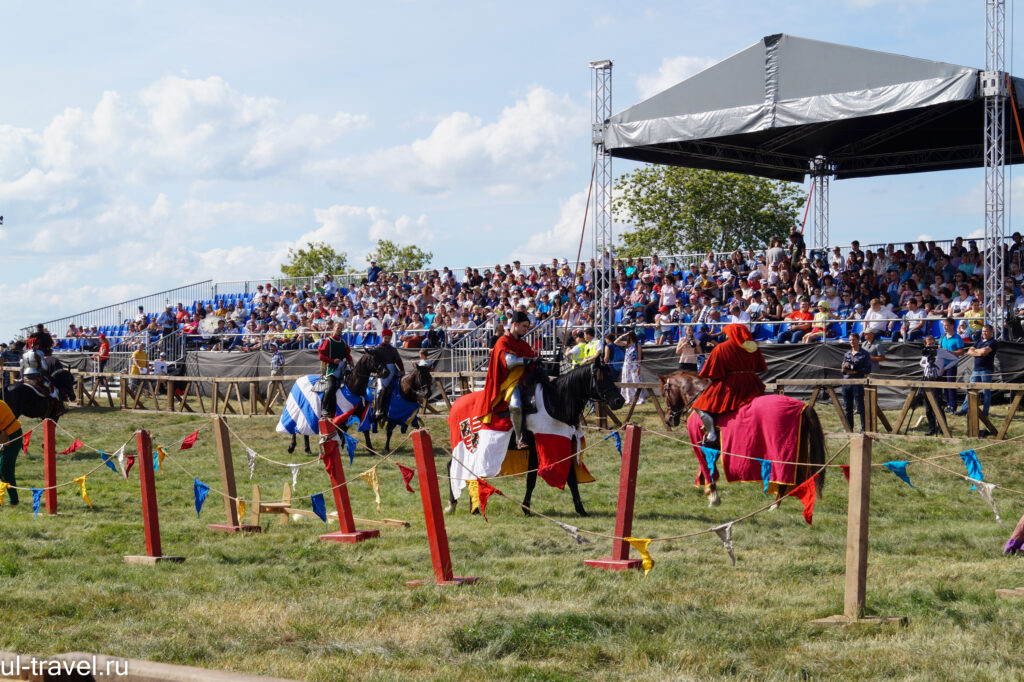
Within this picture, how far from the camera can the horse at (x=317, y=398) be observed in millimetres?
16906

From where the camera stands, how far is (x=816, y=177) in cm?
2525

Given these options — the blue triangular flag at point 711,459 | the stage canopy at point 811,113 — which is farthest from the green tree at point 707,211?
the blue triangular flag at point 711,459

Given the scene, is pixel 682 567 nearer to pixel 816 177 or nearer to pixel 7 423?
pixel 7 423

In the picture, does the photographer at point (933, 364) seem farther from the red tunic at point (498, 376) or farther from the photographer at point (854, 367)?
the red tunic at point (498, 376)

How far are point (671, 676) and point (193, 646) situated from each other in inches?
Answer: 109

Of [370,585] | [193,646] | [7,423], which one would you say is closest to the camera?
[193,646]

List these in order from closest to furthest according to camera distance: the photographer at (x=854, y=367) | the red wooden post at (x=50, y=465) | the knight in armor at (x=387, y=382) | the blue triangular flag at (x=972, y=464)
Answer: the blue triangular flag at (x=972, y=464)
the red wooden post at (x=50, y=465)
the photographer at (x=854, y=367)
the knight in armor at (x=387, y=382)

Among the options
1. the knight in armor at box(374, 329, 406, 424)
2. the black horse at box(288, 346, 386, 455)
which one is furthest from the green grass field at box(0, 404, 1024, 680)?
the knight in armor at box(374, 329, 406, 424)

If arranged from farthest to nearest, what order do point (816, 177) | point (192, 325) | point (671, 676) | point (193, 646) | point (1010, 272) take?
point (192, 325)
point (816, 177)
point (1010, 272)
point (193, 646)
point (671, 676)

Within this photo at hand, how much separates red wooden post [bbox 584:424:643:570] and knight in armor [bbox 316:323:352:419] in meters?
9.41

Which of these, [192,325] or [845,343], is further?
[192,325]

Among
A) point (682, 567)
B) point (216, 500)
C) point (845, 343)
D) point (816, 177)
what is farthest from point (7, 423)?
point (816, 177)

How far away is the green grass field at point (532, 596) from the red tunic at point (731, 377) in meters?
1.19

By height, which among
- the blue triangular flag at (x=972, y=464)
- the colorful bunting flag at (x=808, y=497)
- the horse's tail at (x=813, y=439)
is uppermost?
the blue triangular flag at (x=972, y=464)
